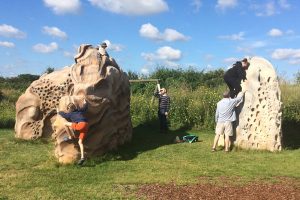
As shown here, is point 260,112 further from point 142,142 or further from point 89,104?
point 89,104

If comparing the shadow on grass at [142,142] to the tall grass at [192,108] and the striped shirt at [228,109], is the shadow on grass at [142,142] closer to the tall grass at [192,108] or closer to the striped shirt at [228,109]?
the tall grass at [192,108]

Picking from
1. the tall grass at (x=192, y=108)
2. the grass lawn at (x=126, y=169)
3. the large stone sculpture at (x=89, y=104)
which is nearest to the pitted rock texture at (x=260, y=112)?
the grass lawn at (x=126, y=169)

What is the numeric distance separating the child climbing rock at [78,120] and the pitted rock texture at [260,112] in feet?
14.8

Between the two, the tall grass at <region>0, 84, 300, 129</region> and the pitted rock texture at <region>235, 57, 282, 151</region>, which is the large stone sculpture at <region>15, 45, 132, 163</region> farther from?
the tall grass at <region>0, 84, 300, 129</region>

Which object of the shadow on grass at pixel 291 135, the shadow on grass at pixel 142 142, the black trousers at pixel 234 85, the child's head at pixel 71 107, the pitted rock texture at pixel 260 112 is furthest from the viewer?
the shadow on grass at pixel 291 135

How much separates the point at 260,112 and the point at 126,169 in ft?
14.3

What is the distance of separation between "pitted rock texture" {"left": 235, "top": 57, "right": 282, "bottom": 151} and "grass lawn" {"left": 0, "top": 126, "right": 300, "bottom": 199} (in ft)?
1.26

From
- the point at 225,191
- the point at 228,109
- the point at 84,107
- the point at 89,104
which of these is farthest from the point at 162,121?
the point at 225,191

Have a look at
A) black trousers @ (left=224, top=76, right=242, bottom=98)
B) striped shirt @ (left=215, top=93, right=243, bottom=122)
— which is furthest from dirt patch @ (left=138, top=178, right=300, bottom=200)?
black trousers @ (left=224, top=76, right=242, bottom=98)

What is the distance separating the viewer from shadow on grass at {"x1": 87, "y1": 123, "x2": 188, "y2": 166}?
11062 mm

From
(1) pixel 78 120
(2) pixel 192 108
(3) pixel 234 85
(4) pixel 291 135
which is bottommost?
(4) pixel 291 135

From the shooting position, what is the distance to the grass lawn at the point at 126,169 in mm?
7951

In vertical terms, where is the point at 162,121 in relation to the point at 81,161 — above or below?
above

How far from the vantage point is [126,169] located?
966cm
